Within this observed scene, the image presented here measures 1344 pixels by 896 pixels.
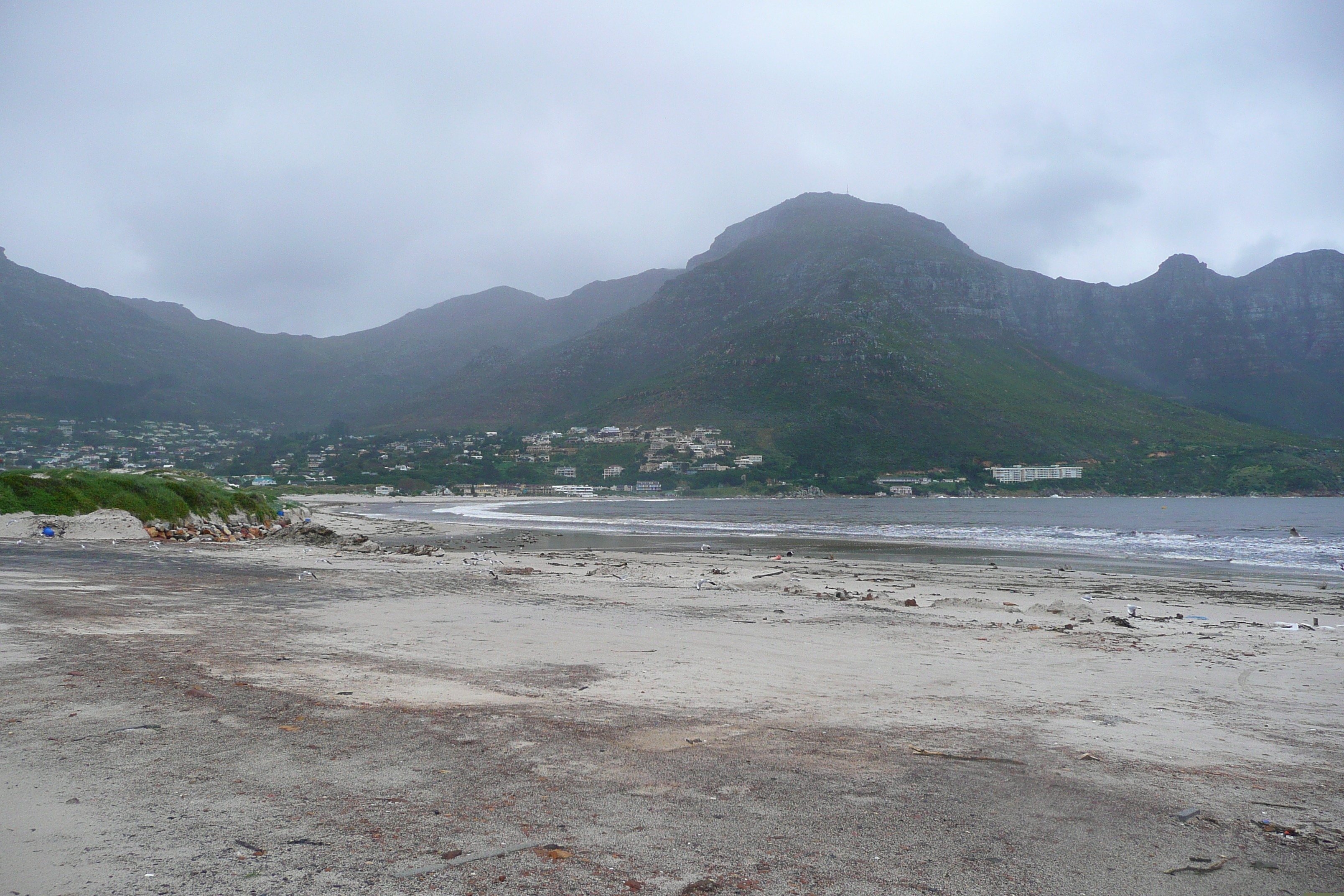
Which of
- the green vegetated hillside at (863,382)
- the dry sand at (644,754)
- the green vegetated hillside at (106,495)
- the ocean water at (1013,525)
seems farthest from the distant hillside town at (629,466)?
the dry sand at (644,754)

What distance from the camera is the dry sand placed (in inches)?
129

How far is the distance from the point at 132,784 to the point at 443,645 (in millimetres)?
4865

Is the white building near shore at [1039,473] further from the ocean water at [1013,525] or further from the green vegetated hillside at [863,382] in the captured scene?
the ocean water at [1013,525]

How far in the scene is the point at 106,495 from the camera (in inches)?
1090

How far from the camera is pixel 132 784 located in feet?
12.8

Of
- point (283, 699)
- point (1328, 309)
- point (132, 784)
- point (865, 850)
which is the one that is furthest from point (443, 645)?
point (1328, 309)

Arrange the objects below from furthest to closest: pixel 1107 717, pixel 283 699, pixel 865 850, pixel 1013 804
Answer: pixel 1107 717, pixel 283 699, pixel 1013 804, pixel 865 850

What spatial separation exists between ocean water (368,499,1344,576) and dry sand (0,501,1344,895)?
2119 cm

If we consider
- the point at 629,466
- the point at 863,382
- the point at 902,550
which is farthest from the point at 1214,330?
the point at 902,550

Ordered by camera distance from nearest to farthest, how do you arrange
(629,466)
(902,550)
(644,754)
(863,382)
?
(644,754) < (902,550) < (629,466) < (863,382)

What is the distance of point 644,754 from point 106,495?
31713 mm

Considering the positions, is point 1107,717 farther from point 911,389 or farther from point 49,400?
point 49,400

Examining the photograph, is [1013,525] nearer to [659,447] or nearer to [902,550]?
[902,550]

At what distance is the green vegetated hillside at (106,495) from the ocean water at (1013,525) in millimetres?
17984
